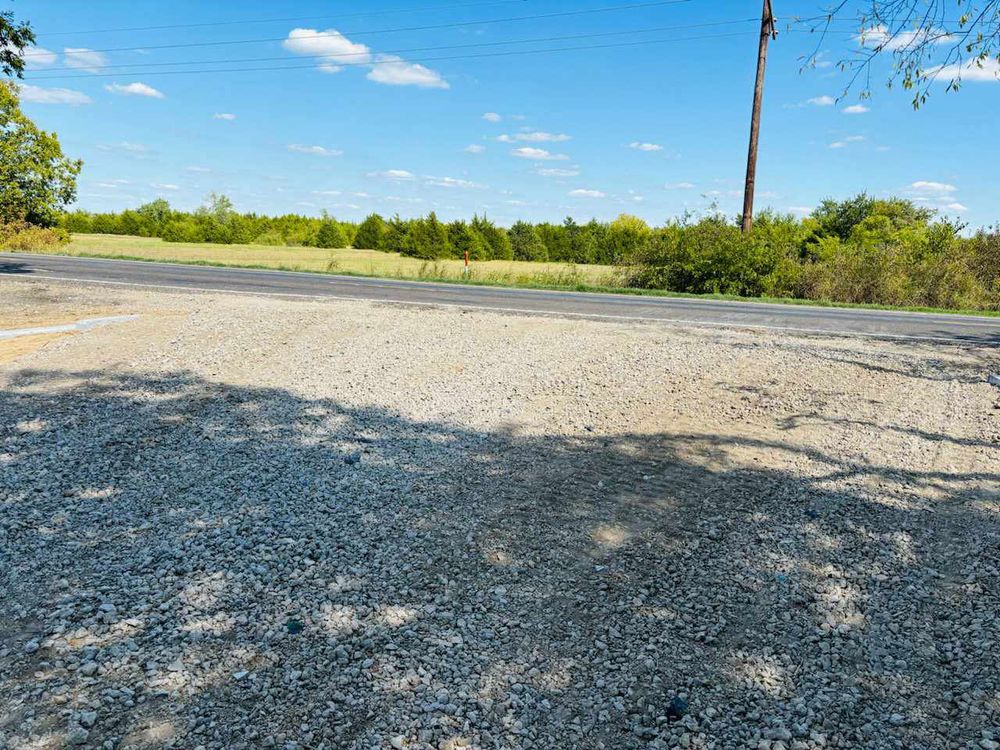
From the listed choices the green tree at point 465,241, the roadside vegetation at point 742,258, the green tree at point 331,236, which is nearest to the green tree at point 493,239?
the green tree at point 465,241

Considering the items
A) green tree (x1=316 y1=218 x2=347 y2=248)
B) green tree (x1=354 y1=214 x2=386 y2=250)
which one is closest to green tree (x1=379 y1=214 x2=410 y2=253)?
green tree (x1=354 y1=214 x2=386 y2=250)

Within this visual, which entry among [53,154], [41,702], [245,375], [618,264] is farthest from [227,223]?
[41,702]

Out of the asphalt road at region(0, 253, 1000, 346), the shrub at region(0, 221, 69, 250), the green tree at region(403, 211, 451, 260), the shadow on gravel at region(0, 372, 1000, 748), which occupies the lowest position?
the shadow on gravel at region(0, 372, 1000, 748)

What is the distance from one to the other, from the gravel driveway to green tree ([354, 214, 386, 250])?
176 ft

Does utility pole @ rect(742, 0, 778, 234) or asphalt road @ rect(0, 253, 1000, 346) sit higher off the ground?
utility pole @ rect(742, 0, 778, 234)

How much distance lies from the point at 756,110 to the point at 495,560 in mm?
21118

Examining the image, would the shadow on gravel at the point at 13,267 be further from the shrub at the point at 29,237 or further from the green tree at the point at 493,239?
the green tree at the point at 493,239

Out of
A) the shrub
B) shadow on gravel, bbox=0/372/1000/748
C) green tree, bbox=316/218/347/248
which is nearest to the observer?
shadow on gravel, bbox=0/372/1000/748

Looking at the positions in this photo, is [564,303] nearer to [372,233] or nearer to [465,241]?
[465,241]

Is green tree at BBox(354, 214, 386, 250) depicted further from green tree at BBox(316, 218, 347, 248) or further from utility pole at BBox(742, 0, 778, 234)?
utility pole at BBox(742, 0, 778, 234)

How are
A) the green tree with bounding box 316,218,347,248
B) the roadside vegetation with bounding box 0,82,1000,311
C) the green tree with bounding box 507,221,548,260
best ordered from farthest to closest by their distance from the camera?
1. the green tree with bounding box 316,218,347,248
2. the green tree with bounding box 507,221,548,260
3. the roadside vegetation with bounding box 0,82,1000,311

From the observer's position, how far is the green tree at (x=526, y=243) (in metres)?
52.7

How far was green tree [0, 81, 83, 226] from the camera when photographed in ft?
71.3

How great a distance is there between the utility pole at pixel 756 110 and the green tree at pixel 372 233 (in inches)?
1672
